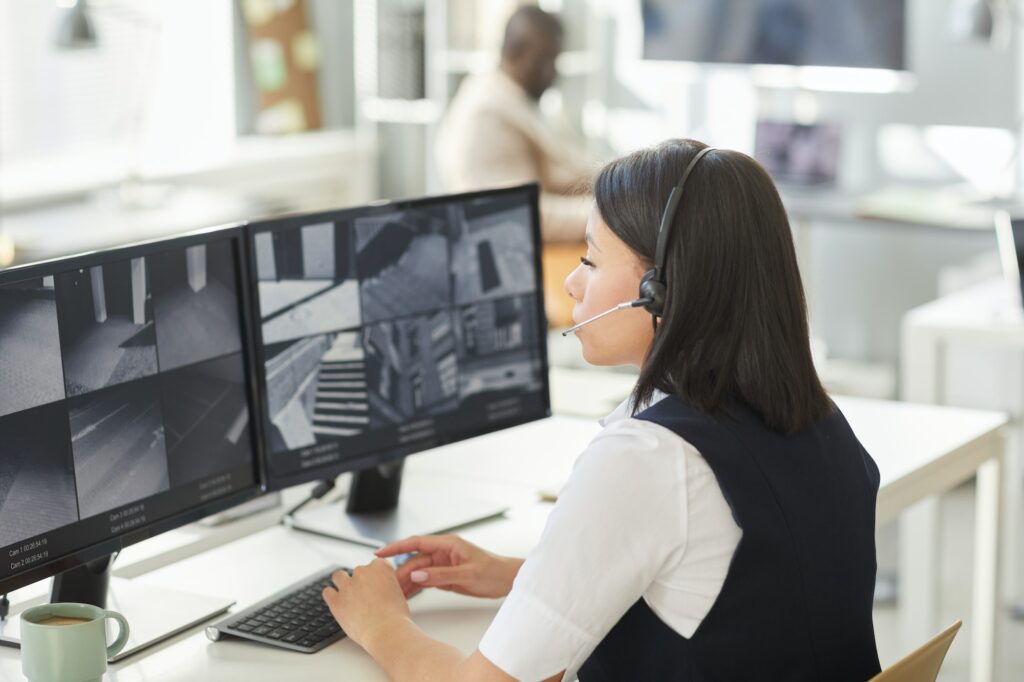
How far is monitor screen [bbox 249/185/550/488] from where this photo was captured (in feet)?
5.61

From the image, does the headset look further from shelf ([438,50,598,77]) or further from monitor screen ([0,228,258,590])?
shelf ([438,50,598,77])

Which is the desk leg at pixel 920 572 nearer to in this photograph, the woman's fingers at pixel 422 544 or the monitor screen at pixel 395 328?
the monitor screen at pixel 395 328

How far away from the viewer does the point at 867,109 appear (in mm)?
4992

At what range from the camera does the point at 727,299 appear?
128 centimetres

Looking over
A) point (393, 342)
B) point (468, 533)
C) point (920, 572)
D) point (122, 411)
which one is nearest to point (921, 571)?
point (920, 572)

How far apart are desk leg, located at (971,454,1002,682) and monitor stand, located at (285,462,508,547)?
3.30ft

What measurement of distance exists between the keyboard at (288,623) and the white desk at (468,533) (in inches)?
0.5

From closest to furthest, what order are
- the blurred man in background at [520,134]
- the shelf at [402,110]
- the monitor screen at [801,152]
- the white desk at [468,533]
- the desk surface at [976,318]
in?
the white desk at [468,533] → the desk surface at [976,318] → the blurred man in background at [520,134] → the monitor screen at [801,152] → the shelf at [402,110]

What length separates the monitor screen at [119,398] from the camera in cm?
139

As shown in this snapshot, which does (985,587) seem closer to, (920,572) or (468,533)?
(920,572)

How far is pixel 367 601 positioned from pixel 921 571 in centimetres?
170

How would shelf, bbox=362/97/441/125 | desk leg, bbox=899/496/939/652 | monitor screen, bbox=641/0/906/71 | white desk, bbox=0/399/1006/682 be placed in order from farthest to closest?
shelf, bbox=362/97/441/125
monitor screen, bbox=641/0/906/71
desk leg, bbox=899/496/939/652
white desk, bbox=0/399/1006/682

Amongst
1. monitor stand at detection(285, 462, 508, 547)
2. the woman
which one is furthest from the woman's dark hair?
monitor stand at detection(285, 462, 508, 547)

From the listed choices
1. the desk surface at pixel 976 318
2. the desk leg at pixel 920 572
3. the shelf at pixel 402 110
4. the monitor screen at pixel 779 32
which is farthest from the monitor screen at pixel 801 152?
the desk leg at pixel 920 572
